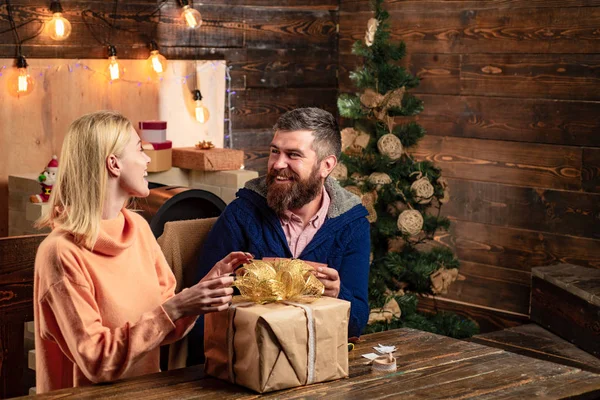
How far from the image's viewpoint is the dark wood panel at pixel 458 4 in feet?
15.3

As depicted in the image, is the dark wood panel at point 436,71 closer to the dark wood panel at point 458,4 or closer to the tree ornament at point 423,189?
the dark wood panel at point 458,4

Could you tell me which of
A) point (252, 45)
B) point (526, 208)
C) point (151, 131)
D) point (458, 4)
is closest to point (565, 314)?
point (526, 208)

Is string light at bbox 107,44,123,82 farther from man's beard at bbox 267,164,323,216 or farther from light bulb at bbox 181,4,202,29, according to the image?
man's beard at bbox 267,164,323,216

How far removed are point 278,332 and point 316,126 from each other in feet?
3.28

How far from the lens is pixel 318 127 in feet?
9.47

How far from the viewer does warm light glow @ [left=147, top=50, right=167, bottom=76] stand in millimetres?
4770

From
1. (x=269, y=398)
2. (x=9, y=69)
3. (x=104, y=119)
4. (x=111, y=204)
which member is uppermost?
(x=9, y=69)

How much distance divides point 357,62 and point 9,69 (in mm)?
2103

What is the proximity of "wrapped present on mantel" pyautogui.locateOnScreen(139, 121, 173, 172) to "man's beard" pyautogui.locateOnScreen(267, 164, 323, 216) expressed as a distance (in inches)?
71.6

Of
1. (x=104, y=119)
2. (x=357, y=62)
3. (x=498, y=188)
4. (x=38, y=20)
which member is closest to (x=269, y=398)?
(x=104, y=119)

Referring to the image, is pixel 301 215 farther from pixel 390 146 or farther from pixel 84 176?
pixel 390 146

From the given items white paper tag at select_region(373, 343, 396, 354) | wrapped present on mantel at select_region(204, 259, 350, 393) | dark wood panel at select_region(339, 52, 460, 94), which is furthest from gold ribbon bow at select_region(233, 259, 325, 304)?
dark wood panel at select_region(339, 52, 460, 94)

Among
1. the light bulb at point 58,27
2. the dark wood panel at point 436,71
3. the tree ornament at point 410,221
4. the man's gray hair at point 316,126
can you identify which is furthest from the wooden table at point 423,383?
the dark wood panel at point 436,71

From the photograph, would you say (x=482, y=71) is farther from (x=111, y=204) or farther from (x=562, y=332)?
(x=111, y=204)
